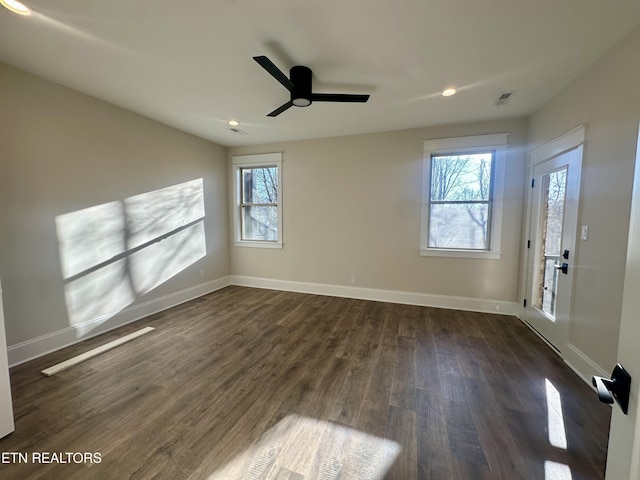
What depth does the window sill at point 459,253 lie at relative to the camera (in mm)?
3728

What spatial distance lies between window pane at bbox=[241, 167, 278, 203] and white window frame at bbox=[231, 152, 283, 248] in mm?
88

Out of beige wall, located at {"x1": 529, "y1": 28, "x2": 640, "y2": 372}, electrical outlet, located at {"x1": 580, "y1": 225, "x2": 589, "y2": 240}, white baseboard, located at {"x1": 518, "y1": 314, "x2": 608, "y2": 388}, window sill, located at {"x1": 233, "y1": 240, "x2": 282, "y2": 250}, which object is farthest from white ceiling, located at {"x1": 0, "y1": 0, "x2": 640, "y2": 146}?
white baseboard, located at {"x1": 518, "y1": 314, "x2": 608, "y2": 388}

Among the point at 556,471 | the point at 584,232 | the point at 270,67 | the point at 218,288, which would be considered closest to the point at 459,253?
the point at 584,232

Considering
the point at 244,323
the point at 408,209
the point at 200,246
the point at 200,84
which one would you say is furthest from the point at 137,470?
the point at 408,209

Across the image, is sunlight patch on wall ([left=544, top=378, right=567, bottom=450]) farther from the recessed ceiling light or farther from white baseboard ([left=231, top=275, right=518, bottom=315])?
the recessed ceiling light

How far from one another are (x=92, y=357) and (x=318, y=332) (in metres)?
2.30

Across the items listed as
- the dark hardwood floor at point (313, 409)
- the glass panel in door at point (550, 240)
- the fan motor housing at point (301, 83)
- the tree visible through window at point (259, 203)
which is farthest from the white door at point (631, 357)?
the tree visible through window at point (259, 203)

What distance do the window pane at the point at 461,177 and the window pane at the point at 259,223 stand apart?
280 centimetres

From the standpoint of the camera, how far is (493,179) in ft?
12.1

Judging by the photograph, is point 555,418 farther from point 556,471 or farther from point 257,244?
point 257,244

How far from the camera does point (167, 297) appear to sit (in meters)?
3.90

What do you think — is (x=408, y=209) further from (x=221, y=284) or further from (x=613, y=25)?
(x=221, y=284)

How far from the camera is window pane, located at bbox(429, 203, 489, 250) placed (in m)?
3.81

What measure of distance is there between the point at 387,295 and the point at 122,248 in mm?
3784
